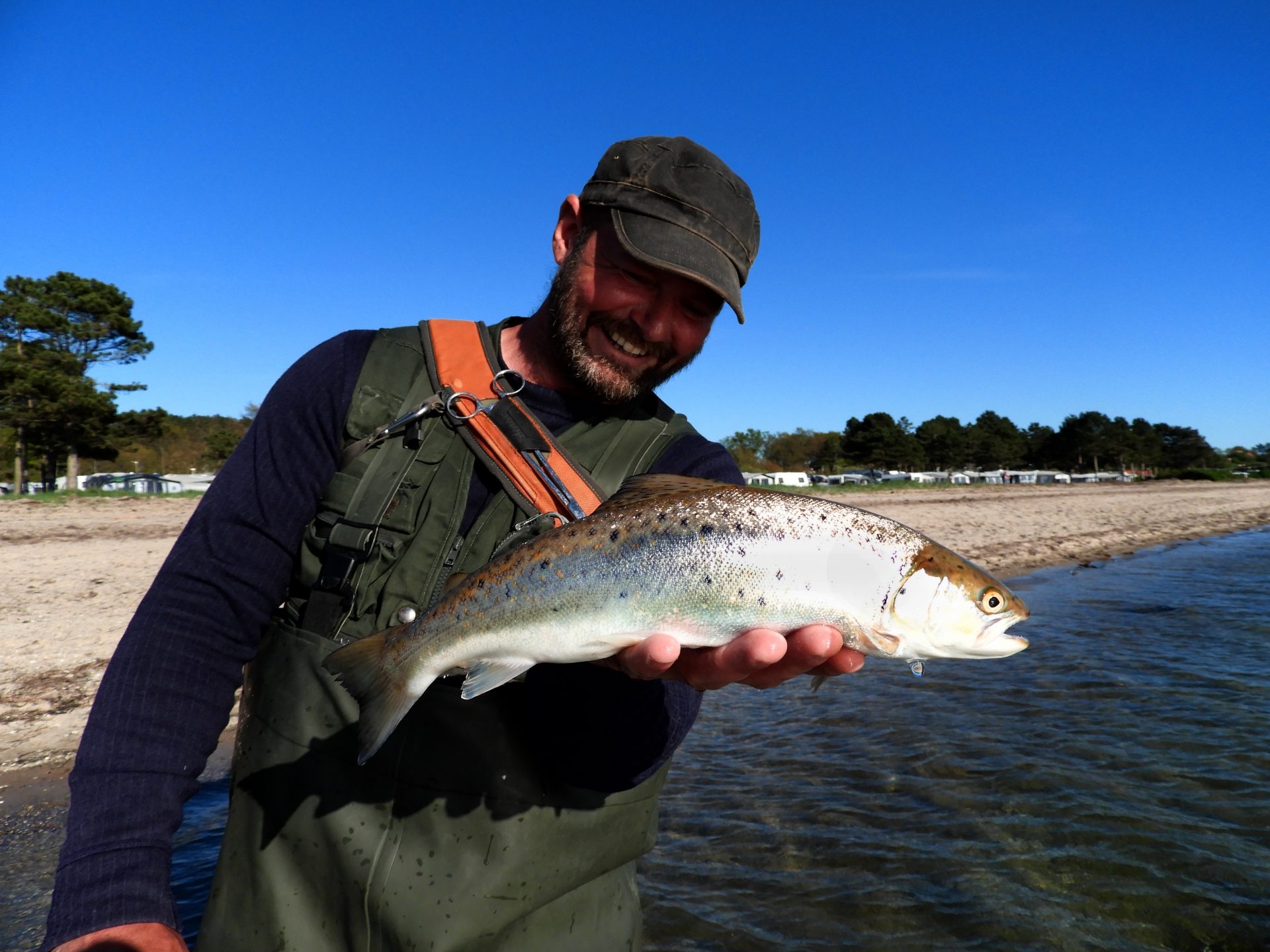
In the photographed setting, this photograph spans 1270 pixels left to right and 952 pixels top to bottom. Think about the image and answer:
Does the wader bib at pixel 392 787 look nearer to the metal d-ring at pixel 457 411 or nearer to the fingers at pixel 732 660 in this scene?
the metal d-ring at pixel 457 411

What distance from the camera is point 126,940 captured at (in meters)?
2.00

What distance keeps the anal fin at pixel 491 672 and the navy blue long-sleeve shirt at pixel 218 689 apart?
18cm

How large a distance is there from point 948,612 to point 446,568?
1663 millimetres

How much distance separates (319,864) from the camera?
238 centimetres

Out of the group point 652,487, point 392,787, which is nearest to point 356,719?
point 392,787

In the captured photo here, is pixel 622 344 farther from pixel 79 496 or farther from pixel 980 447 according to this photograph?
pixel 980 447

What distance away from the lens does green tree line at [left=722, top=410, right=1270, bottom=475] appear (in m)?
126

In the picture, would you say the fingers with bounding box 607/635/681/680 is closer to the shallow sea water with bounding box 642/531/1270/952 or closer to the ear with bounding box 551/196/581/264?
the ear with bounding box 551/196/581/264

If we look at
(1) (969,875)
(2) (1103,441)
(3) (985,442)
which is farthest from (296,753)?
(2) (1103,441)

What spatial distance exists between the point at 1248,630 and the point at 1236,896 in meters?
12.3

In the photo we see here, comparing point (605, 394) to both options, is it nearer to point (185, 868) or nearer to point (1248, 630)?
point (185, 868)

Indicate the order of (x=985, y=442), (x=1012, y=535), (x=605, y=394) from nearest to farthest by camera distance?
(x=605, y=394) < (x=1012, y=535) < (x=985, y=442)

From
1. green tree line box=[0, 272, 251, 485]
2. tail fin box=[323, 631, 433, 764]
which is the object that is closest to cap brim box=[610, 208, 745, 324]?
tail fin box=[323, 631, 433, 764]

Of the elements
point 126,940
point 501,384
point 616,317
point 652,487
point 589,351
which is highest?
point 616,317
